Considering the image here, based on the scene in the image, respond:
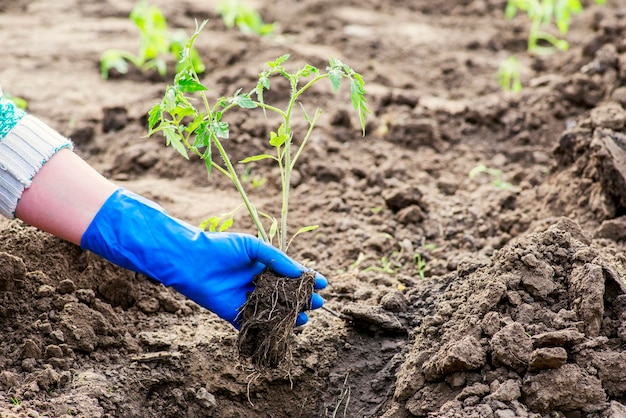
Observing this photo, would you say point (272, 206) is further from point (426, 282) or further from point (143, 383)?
point (143, 383)

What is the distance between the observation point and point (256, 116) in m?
4.88

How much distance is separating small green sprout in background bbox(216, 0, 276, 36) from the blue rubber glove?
3717 millimetres

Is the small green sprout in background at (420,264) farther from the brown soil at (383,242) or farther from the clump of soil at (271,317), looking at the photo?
the clump of soil at (271,317)

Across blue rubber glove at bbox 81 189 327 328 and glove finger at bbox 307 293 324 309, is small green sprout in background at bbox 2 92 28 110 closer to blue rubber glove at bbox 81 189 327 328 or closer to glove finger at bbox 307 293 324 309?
blue rubber glove at bbox 81 189 327 328

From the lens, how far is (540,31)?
657cm

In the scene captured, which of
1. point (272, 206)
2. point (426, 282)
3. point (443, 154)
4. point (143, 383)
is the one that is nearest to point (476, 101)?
point (443, 154)

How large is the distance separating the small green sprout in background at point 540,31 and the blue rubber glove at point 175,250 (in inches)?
124

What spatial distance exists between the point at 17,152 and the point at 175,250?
629 mm

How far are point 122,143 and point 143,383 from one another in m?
2.25

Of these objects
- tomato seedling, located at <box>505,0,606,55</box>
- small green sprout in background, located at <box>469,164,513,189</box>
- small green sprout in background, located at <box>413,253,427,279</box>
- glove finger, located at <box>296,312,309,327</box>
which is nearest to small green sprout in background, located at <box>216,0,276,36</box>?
tomato seedling, located at <box>505,0,606,55</box>

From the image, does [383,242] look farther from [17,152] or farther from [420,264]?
[17,152]

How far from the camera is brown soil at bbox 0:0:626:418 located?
8.65 ft

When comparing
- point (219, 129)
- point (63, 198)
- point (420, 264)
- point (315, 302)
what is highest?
point (219, 129)

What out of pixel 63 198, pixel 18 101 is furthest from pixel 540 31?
pixel 63 198
